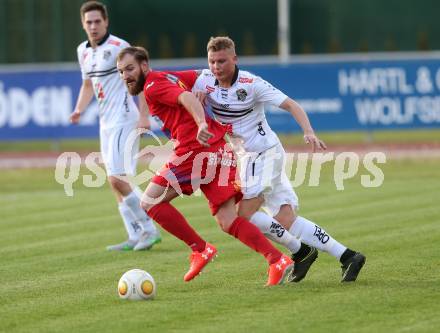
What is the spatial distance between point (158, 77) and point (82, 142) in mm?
21391

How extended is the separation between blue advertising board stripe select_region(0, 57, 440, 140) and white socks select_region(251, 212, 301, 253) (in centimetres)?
1560

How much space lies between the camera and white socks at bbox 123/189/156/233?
39.2 ft

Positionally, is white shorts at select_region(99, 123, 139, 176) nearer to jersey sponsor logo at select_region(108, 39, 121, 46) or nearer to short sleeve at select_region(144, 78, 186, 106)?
jersey sponsor logo at select_region(108, 39, 121, 46)

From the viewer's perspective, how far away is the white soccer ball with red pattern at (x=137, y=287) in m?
8.37

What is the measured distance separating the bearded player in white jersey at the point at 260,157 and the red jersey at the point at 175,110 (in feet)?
0.44

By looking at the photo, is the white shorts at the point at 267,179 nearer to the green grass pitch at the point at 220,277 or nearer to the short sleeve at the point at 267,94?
the short sleeve at the point at 267,94

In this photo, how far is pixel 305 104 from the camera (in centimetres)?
2511

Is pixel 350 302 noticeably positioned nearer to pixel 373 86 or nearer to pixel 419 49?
pixel 373 86

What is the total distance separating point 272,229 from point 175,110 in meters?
1.26

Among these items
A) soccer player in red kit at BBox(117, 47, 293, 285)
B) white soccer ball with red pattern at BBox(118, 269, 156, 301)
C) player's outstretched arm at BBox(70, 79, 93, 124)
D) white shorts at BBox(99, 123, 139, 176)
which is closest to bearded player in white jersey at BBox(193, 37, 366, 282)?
soccer player in red kit at BBox(117, 47, 293, 285)

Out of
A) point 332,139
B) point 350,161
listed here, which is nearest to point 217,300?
point 350,161

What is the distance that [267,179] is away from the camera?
8.98 metres

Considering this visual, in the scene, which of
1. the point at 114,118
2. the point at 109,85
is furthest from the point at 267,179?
the point at 109,85

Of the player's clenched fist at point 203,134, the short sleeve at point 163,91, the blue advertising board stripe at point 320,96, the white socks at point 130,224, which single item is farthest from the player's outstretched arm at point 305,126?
the blue advertising board stripe at point 320,96
